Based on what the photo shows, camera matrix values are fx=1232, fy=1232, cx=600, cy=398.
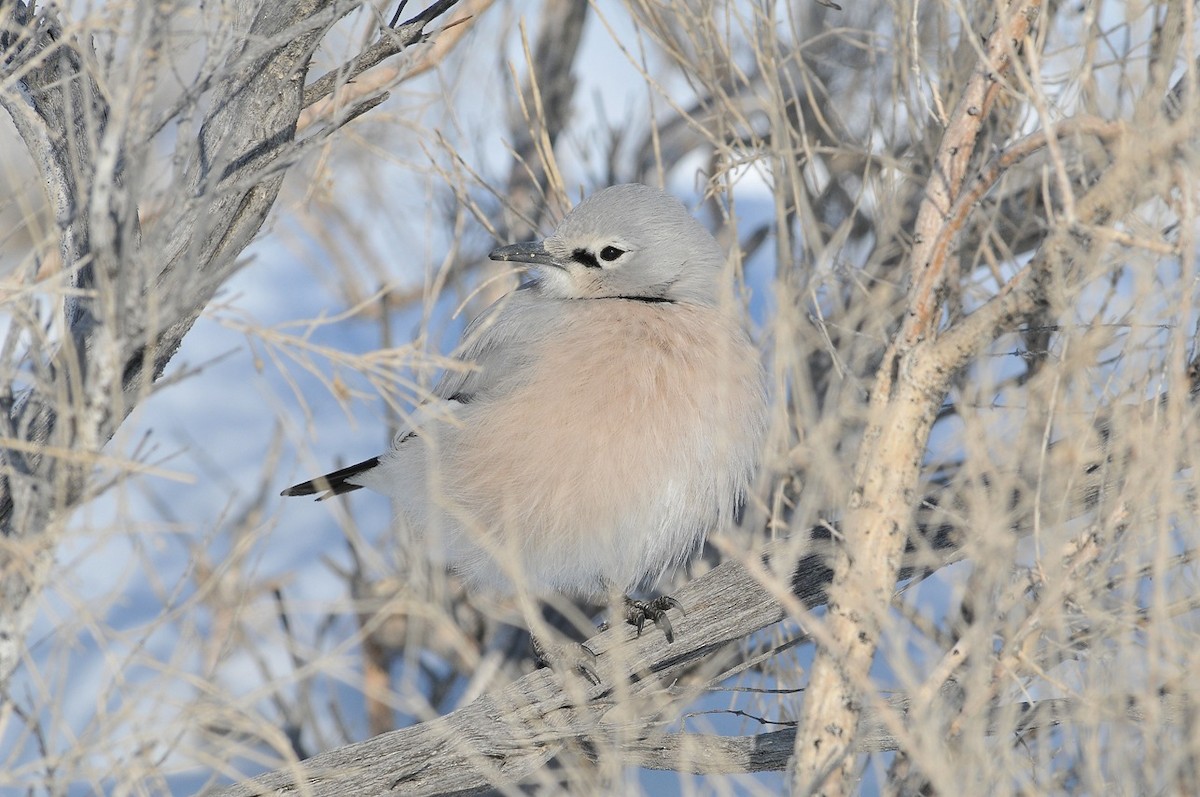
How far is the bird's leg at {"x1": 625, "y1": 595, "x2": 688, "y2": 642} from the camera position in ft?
10.6

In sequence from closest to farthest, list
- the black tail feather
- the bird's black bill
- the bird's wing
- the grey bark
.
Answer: the grey bark, the bird's wing, the bird's black bill, the black tail feather

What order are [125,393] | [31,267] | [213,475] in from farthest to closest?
[213,475], [31,267], [125,393]

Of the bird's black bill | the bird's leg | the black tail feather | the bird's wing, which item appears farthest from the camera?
the black tail feather

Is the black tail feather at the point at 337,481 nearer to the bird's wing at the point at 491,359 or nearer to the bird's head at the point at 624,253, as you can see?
the bird's wing at the point at 491,359

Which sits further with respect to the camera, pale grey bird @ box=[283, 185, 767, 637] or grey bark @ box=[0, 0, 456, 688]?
pale grey bird @ box=[283, 185, 767, 637]

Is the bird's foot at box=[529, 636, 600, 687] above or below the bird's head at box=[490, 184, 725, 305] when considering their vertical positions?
below

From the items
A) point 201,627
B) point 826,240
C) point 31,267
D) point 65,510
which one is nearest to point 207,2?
point 31,267

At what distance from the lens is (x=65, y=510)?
2.03m

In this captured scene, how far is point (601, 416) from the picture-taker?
3.16 metres

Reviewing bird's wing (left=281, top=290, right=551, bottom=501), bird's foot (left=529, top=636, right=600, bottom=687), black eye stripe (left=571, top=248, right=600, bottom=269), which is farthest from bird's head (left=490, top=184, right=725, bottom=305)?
bird's foot (left=529, top=636, right=600, bottom=687)

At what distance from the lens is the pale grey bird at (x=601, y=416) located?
318cm

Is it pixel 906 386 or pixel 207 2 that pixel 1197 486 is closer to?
pixel 906 386

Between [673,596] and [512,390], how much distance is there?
71 centimetres

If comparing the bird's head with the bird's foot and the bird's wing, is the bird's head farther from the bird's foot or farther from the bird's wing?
the bird's foot
